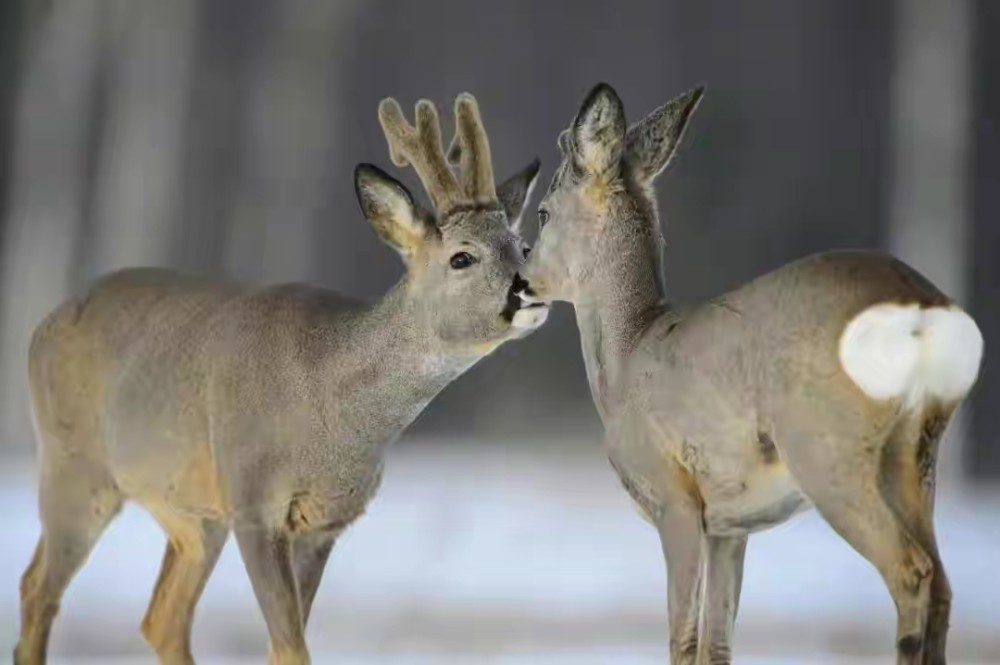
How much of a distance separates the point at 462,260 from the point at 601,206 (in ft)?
0.83

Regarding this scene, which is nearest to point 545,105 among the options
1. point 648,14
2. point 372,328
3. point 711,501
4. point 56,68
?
point 648,14

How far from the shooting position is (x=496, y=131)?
4.03m

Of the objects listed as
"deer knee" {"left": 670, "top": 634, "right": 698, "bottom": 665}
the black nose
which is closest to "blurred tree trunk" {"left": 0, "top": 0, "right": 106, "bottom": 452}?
the black nose

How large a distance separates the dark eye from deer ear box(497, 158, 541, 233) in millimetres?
164

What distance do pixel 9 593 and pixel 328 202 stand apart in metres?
1.27

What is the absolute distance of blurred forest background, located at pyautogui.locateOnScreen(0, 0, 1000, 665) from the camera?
3.80m

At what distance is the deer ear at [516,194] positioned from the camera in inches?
107

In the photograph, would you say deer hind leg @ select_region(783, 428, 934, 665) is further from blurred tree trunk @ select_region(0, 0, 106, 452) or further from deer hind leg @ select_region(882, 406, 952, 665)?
blurred tree trunk @ select_region(0, 0, 106, 452)

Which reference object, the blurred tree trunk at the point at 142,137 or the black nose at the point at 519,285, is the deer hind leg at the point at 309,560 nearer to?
the black nose at the point at 519,285

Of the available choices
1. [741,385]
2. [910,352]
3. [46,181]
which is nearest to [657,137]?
[741,385]

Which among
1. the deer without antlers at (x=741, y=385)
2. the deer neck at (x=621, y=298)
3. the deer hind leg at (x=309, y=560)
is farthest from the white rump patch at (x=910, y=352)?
the deer hind leg at (x=309, y=560)

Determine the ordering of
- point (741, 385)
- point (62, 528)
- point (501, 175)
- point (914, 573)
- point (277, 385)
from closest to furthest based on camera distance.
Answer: point (914, 573), point (741, 385), point (277, 385), point (62, 528), point (501, 175)

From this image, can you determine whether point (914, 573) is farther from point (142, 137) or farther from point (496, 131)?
point (142, 137)

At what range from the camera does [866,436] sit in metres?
2.09
